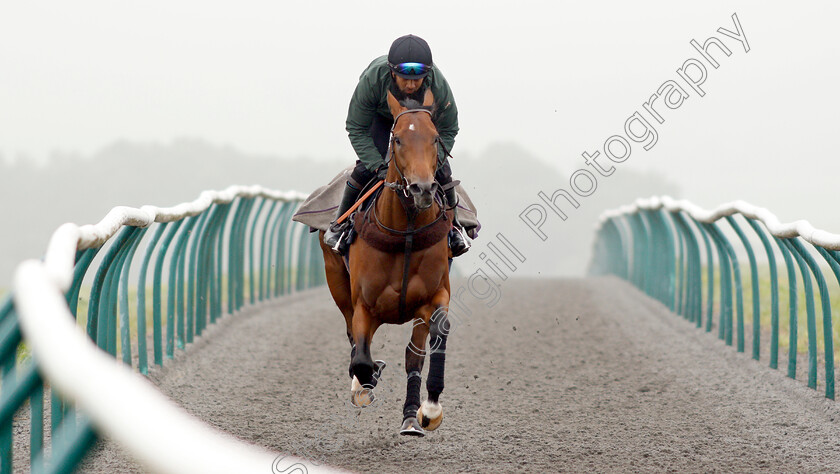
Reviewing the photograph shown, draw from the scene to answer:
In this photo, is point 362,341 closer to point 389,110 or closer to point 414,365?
point 414,365

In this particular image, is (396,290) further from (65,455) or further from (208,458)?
(208,458)

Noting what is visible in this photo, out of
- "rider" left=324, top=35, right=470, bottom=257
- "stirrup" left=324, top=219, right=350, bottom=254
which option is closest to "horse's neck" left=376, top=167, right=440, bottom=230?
"rider" left=324, top=35, right=470, bottom=257

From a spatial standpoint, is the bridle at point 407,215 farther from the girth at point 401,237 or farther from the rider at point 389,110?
the rider at point 389,110

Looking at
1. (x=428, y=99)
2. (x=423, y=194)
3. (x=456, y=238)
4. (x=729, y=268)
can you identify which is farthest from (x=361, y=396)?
(x=729, y=268)

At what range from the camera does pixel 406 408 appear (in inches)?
234

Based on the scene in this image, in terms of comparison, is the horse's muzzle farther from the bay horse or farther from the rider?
the rider

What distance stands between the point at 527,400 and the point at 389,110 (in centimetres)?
239

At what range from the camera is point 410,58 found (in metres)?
5.73

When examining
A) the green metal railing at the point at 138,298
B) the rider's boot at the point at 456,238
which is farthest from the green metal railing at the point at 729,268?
the green metal railing at the point at 138,298

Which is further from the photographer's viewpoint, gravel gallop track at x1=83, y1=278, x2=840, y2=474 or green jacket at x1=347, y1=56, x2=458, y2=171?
green jacket at x1=347, y1=56, x2=458, y2=171

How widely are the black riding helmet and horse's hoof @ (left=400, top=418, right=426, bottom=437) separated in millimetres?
2055

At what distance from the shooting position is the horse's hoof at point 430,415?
5934mm

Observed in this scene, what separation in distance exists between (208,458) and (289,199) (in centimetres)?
1117

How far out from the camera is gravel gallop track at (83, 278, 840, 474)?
5621mm
